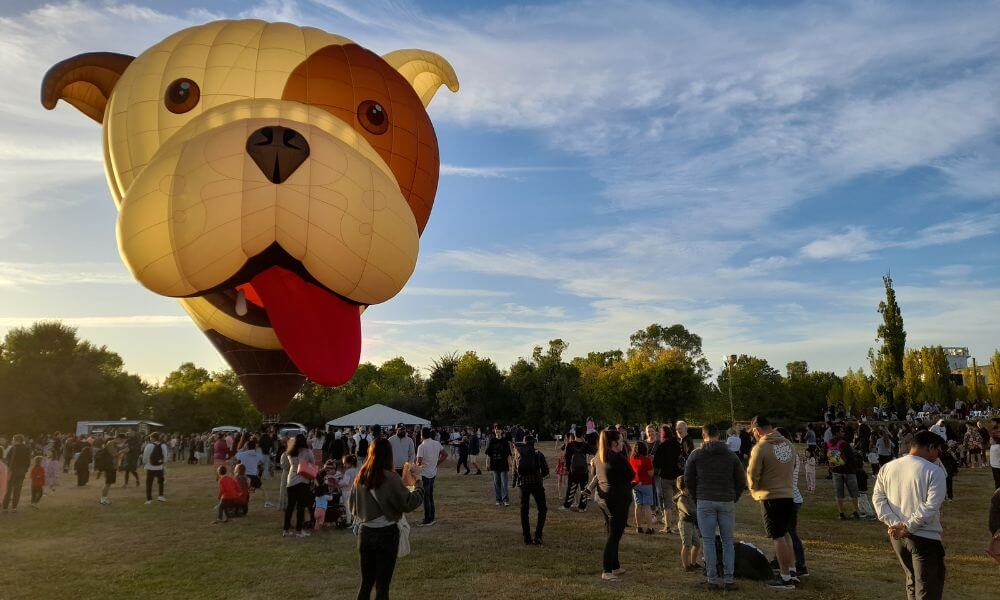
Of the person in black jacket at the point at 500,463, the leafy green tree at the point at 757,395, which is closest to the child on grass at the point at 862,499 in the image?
the person in black jacket at the point at 500,463

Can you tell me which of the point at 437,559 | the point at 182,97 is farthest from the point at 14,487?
the point at 437,559

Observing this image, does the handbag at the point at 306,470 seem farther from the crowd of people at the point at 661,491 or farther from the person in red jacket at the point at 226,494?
the person in red jacket at the point at 226,494

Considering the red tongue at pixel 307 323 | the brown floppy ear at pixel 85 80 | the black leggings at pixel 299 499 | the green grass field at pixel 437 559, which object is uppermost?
the brown floppy ear at pixel 85 80

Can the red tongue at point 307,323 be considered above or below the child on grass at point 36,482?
above

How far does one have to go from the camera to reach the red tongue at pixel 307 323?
8.51m

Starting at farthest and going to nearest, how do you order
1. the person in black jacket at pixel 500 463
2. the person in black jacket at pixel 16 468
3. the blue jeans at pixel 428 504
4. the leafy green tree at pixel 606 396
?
1. the leafy green tree at pixel 606 396
2. the person in black jacket at pixel 16 468
3. the person in black jacket at pixel 500 463
4. the blue jeans at pixel 428 504

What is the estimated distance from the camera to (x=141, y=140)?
9781mm

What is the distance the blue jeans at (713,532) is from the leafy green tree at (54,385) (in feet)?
173

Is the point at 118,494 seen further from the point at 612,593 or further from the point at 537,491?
the point at 612,593

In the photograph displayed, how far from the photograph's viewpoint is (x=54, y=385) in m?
47.8

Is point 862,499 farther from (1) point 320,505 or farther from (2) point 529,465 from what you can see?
(1) point 320,505

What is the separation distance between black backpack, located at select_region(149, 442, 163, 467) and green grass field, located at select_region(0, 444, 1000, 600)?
4.48 feet

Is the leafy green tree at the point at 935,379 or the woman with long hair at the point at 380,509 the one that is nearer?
the woman with long hair at the point at 380,509

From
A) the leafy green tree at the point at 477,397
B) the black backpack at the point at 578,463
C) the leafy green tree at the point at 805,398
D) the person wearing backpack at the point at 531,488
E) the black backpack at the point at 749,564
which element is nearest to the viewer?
the black backpack at the point at 749,564
